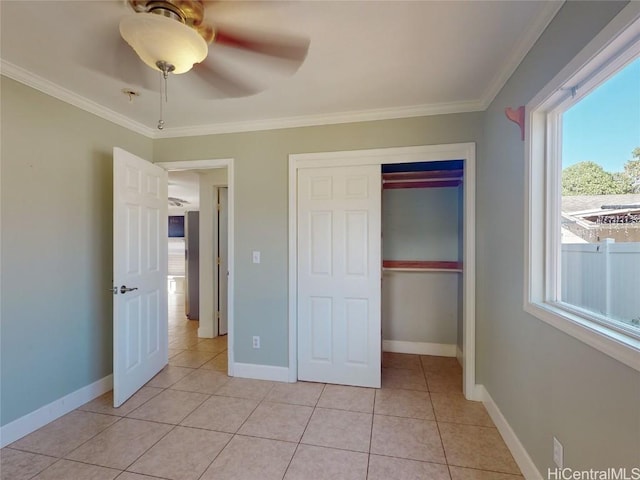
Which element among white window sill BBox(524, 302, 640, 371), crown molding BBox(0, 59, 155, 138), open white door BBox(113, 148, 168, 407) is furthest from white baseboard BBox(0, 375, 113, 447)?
white window sill BBox(524, 302, 640, 371)

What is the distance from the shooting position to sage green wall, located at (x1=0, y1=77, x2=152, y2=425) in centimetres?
189

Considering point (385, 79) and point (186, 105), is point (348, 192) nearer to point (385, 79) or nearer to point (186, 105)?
point (385, 79)

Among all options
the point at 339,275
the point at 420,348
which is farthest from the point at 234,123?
the point at 420,348

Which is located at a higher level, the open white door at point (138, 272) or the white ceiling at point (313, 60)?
the white ceiling at point (313, 60)

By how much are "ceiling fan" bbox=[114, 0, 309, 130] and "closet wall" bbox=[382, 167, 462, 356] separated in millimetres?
2130

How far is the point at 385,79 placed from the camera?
204 cm

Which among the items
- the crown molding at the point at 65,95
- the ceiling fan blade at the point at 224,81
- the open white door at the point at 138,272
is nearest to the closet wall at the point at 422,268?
Result: the ceiling fan blade at the point at 224,81

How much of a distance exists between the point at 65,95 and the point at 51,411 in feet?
7.54

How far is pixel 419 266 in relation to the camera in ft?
10.9

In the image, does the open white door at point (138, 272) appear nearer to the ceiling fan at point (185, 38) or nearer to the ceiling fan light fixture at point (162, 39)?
the ceiling fan at point (185, 38)

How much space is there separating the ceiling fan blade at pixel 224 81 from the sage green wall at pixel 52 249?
118 cm

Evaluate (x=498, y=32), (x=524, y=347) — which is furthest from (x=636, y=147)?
(x=524, y=347)

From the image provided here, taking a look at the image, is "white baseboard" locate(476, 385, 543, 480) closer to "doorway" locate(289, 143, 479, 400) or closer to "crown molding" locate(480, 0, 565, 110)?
"doorway" locate(289, 143, 479, 400)

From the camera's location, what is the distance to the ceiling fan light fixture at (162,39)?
1118 millimetres
